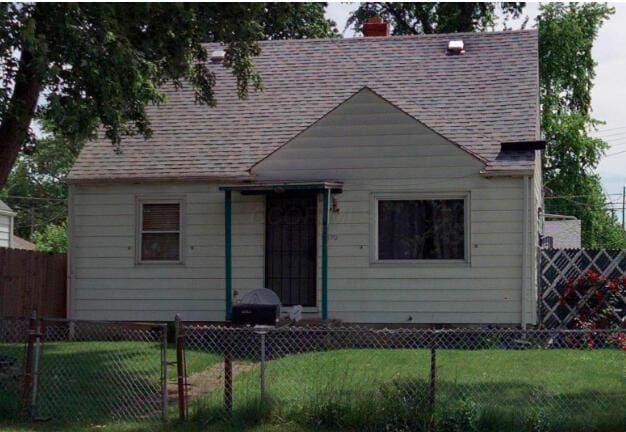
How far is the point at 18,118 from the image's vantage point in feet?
40.8

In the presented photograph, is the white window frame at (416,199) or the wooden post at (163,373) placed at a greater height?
the white window frame at (416,199)

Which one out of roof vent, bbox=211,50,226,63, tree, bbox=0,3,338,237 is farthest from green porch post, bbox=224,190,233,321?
roof vent, bbox=211,50,226,63

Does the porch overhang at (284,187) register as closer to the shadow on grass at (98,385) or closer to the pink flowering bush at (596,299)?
the shadow on grass at (98,385)

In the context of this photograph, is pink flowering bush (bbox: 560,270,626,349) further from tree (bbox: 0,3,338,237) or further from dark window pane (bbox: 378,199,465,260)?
tree (bbox: 0,3,338,237)

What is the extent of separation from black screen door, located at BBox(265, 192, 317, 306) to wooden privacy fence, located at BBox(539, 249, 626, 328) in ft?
13.3

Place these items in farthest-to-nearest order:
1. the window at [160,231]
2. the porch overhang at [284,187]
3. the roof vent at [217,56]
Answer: the roof vent at [217,56] < the window at [160,231] < the porch overhang at [284,187]

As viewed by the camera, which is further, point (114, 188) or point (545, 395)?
point (114, 188)

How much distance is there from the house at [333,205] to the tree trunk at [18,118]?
3.82m

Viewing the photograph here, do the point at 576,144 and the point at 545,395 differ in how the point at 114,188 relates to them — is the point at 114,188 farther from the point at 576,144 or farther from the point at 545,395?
the point at 576,144

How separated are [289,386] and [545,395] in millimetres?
2823

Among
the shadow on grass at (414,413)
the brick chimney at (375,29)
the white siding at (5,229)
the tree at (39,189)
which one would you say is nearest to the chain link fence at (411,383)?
the shadow on grass at (414,413)

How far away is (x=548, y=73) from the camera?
33.6 m

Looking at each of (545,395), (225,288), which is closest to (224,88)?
(225,288)

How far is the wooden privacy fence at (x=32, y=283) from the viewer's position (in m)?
16.2
